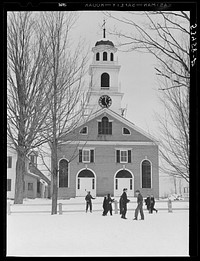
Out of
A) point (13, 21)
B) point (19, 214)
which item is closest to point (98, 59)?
point (13, 21)

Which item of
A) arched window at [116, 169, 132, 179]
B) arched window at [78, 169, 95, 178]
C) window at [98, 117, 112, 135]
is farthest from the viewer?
window at [98, 117, 112, 135]

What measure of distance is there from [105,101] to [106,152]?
2.82 feet

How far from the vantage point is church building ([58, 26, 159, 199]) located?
536 centimetres

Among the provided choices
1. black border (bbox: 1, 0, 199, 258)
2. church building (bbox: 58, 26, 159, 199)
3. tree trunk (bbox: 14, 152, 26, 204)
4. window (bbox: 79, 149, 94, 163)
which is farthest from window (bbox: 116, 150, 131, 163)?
black border (bbox: 1, 0, 199, 258)

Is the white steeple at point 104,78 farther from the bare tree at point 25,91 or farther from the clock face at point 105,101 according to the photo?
the bare tree at point 25,91

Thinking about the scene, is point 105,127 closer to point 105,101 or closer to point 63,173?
point 105,101

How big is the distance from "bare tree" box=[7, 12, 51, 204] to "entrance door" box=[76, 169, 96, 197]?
815 mm

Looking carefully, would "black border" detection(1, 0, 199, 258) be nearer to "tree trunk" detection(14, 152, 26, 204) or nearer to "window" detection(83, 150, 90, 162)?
"tree trunk" detection(14, 152, 26, 204)

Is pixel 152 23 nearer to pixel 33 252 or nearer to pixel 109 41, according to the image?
pixel 109 41

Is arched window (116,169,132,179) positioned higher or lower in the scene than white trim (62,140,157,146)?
lower

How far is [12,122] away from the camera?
5137 millimetres

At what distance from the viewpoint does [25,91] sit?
545 cm
